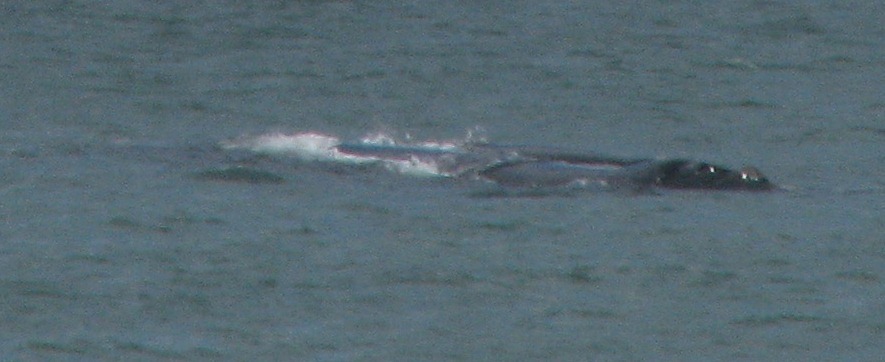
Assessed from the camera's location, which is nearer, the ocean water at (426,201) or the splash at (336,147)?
the ocean water at (426,201)

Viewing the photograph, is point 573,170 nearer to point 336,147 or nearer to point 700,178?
point 700,178

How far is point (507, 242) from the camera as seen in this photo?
60.5ft

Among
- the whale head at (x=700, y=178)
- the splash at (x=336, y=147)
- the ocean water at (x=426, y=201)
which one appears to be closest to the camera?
the ocean water at (x=426, y=201)

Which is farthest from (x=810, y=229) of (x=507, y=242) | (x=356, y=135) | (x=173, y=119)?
(x=173, y=119)

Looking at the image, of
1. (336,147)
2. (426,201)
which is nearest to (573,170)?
(426,201)

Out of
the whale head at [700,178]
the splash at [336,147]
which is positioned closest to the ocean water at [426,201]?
the splash at [336,147]

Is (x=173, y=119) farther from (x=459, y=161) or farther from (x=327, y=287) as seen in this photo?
(x=327, y=287)

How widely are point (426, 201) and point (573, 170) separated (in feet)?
6.83

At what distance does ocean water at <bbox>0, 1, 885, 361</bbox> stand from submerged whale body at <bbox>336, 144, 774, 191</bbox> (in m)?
0.43

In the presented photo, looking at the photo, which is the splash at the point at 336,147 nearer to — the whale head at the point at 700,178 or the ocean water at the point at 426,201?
the ocean water at the point at 426,201

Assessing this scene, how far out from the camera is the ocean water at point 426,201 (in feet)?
50.9

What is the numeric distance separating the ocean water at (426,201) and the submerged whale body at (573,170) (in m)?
0.43

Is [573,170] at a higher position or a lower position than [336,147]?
lower

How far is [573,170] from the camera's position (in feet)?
72.4
